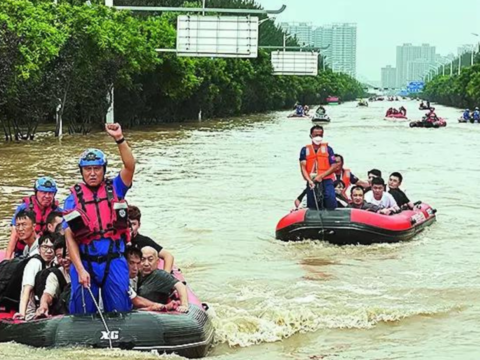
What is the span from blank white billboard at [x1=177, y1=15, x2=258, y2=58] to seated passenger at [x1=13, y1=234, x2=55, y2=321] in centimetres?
2759

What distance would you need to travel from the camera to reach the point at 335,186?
13328 millimetres

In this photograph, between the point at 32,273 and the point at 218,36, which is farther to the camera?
the point at 218,36

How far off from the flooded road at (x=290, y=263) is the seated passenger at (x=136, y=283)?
1.77 feet

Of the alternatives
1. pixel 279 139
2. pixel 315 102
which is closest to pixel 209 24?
pixel 279 139

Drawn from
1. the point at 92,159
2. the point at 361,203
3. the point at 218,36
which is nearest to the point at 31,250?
the point at 92,159

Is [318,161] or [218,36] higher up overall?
[218,36]

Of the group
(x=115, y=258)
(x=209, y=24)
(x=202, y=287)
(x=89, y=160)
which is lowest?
(x=202, y=287)

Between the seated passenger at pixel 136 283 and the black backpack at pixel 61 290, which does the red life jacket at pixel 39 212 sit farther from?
the seated passenger at pixel 136 283

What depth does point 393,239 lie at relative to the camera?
12781 millimetres

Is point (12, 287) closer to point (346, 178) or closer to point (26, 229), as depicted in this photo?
point (26, 229)

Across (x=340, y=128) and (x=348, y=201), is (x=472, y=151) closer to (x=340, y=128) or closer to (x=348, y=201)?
(x=340, y=128)

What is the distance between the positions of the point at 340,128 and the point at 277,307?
124 ft

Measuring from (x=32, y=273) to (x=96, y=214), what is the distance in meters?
1.37

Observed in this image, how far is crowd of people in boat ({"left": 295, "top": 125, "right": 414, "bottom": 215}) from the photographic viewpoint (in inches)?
486
